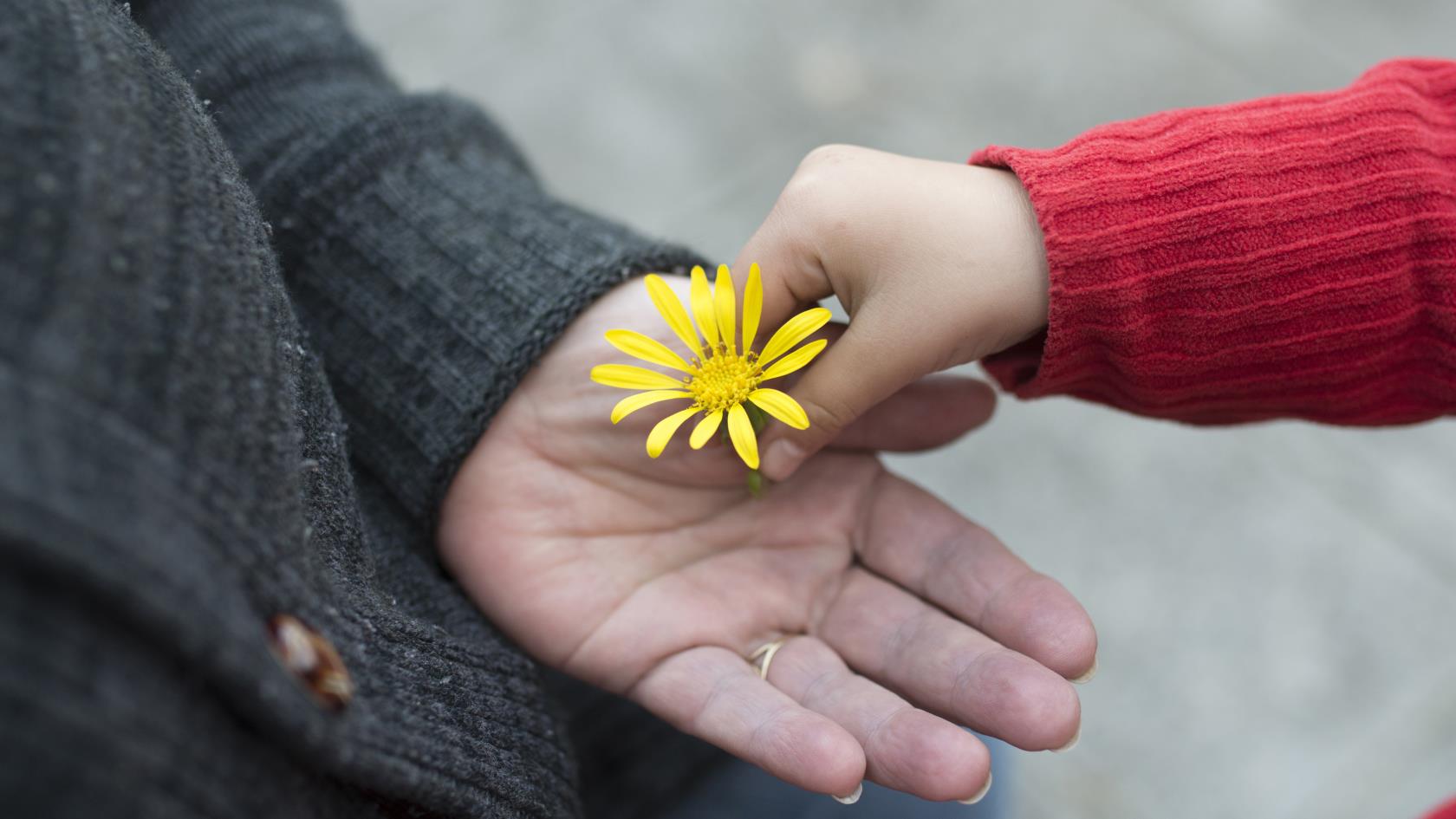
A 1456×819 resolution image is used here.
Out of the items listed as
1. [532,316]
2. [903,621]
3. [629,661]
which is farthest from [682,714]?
[532,316]

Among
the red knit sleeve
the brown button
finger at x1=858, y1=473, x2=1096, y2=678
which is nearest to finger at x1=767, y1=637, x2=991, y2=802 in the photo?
finger at x1=858, y1=473, x2=1096, y2=678

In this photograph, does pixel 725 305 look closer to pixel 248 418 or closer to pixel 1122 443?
pixel 248 418

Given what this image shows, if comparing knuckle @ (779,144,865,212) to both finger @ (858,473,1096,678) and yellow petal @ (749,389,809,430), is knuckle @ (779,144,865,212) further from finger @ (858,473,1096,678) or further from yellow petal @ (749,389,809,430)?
finger @ (858,473,1096,678)

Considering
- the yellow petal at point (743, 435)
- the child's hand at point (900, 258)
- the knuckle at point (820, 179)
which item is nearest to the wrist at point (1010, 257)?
the child's hand at point (900, 258)

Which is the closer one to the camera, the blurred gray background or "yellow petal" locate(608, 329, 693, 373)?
"yellow petal" locate(608, 329, 693, 373)

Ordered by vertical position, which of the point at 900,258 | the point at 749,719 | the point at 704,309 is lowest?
the point at 749,719

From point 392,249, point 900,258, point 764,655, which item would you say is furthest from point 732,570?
point 392,249

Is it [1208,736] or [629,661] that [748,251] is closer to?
[629,661]
